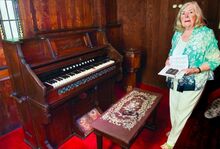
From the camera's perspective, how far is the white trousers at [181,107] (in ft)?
5.42

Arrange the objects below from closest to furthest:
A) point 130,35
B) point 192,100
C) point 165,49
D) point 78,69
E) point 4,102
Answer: point 192,100, point 78,69, point 4,102, point 165,49, point 130,35

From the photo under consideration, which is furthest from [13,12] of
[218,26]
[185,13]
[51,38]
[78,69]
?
[218,26]

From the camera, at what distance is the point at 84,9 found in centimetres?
270

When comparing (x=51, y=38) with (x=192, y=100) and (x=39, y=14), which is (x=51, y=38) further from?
(x=192, y=100)

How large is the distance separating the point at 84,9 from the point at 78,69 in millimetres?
1129

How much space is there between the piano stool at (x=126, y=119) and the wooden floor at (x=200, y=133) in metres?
0.39

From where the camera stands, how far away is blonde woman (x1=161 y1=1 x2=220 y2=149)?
151cm

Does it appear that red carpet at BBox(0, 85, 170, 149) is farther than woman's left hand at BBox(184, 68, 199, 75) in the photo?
Yes

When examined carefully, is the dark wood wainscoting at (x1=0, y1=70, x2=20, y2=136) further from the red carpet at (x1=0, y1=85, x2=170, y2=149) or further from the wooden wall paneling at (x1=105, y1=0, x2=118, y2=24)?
the wooden wall paneling at (x1=105, y1=0, x2=118, y2=24)

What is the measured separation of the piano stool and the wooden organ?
1.54 ft

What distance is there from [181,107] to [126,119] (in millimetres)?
579

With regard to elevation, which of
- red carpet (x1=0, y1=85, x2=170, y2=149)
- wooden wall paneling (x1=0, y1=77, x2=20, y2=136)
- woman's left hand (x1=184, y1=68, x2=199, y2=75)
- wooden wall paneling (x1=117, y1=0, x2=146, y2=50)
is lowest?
red carpet (x1=0, y1=85, x2=170, y2=149)

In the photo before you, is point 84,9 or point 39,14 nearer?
point 39,14

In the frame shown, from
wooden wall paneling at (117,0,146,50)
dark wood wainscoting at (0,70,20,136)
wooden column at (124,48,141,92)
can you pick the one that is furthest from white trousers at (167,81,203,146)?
dark wood wainscoting at (0,70,20,136)
